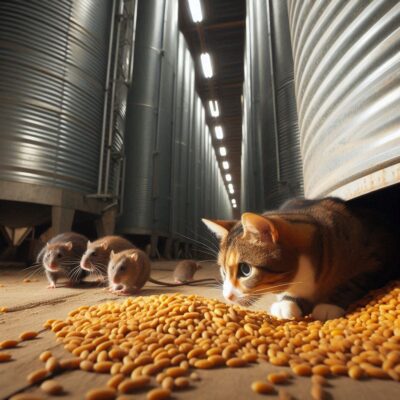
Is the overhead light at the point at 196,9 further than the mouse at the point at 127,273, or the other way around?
the overhead light at the point at 196,9

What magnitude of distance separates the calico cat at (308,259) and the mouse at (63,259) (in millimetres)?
1582

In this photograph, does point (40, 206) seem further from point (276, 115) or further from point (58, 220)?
point (276, 115)

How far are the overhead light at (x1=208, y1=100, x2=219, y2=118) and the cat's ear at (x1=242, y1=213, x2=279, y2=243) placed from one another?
14283 mm

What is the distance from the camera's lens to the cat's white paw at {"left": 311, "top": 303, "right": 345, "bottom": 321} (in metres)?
1.23

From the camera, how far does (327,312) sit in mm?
1246

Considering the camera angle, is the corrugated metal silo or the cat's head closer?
the cat's head

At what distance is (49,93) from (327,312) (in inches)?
143

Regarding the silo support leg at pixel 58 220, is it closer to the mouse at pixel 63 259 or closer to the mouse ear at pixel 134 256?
the mouse at pixel 63 259

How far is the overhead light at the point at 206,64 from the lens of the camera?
1086 centimetres

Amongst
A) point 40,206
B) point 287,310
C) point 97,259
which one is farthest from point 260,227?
point 40,206

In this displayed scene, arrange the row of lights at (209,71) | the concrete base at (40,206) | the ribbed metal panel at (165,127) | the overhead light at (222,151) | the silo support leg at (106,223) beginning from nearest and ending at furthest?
1. the concrete base at (40,206)
2. the silo support leg at (106,223)
3. the ribbed metal panel at (165,127)
4. the row of lights at (209,71)
5. the overhead light at (222,151)

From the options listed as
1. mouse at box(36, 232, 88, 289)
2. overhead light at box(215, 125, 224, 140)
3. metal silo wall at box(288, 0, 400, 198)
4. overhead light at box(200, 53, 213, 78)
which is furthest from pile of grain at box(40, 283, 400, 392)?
overhead light at box(215, 125, 224, 140)

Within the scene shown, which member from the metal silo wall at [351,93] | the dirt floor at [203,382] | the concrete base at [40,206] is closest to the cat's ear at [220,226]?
the metal silo wall at [351,93]

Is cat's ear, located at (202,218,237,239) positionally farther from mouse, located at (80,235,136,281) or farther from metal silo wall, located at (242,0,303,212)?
metal silo wall, located at (242,0,303,212)
